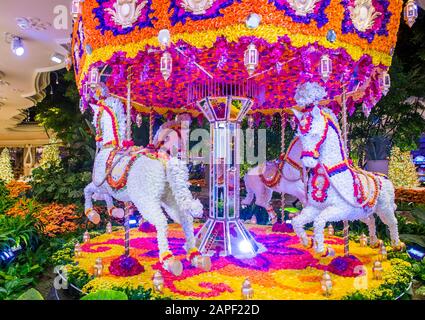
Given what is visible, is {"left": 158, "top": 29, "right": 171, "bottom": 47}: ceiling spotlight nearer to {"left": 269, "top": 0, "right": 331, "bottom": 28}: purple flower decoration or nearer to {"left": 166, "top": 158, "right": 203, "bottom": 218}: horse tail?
{"left": 269, "top": 0, "right": 331, "bottom": 28}: purple flower decoration

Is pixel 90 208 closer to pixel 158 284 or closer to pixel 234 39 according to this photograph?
pixel 158 284

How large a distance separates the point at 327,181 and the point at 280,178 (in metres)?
2.01

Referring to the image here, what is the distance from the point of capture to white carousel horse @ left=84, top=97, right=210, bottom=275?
4.39 meters

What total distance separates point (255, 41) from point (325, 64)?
0.81m

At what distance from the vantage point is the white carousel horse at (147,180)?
4395mm

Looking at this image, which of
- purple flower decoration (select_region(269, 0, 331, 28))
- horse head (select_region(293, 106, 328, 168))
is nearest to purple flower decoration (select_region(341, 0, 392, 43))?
purple flower decoration (select_region(269, 0, 331, 28))

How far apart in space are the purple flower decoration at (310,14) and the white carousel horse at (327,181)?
3.47ft

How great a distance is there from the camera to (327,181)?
Result: 4.52 meters

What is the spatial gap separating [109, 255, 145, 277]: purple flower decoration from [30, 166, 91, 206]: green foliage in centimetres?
423

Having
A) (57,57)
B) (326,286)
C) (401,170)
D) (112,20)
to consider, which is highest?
(57,57)

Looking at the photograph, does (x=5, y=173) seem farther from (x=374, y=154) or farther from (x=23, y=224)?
(x=374, y=154)

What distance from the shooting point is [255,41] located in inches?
149

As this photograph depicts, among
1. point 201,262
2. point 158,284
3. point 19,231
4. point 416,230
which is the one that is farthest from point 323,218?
point 19,231

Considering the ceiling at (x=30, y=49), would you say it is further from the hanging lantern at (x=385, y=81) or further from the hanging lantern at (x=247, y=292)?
the hanging lantern at (x=247, y=292)
